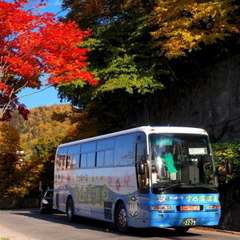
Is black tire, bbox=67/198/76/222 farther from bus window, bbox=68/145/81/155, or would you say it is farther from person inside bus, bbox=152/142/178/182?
person inside bus, bbox=152/142/178/182

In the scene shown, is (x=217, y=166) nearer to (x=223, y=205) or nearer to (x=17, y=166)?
(x=223, y=205)

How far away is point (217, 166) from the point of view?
1717 cm

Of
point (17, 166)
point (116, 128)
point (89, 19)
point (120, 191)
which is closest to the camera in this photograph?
point (120, 191)

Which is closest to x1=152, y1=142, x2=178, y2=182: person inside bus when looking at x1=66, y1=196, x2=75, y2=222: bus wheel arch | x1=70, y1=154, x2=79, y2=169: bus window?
x1=70, y1=154, x2=79, y2=169: bus window

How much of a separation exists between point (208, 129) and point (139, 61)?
5302 millimetres

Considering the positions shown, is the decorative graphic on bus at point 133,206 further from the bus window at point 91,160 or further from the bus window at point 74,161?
the bus window at point 74,161

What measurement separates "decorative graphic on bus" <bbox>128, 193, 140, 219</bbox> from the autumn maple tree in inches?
255

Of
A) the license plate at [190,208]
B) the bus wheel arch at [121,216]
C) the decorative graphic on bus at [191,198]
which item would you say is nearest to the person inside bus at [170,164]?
the decorative graphic on bus at [191,198]

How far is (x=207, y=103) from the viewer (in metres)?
24.9

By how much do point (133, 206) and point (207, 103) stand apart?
36.8 ft

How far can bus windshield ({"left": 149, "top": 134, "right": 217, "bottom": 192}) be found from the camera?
46.8ft

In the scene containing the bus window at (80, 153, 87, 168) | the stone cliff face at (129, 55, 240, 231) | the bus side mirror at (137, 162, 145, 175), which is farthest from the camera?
the stone cliff face at (129, 55, 240, 231)

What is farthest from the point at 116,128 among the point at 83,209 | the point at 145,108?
the point at 83,209

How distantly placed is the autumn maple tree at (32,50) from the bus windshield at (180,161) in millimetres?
6918
